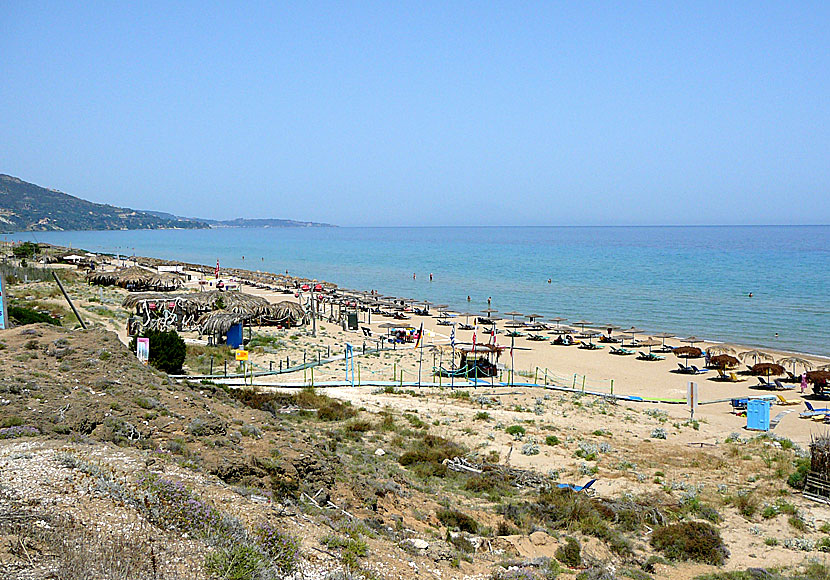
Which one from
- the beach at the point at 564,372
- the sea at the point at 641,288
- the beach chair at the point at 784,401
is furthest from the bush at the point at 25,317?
the beach chair at the point at 784,401

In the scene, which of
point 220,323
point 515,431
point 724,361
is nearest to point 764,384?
point 724,361

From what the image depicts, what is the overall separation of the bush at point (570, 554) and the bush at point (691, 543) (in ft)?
4.77

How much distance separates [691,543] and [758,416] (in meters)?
9.71

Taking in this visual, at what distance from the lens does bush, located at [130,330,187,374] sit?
1764 centimetres

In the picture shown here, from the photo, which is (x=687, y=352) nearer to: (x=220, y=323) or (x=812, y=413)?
(x=812, y=413)

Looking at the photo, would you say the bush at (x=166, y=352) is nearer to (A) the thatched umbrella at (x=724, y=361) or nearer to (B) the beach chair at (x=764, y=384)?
(A) the thatched umbrella at (x=724, y=361)

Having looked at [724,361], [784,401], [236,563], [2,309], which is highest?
[2,309]

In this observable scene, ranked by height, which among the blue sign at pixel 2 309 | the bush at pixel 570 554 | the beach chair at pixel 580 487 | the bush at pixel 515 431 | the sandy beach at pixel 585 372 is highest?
the blue sign at pixel 2 309

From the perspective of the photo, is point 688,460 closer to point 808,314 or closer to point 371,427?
point 371,427

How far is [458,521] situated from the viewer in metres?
8.98

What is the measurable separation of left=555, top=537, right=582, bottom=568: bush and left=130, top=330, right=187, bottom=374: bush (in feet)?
42.5

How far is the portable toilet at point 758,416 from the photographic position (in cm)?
1683

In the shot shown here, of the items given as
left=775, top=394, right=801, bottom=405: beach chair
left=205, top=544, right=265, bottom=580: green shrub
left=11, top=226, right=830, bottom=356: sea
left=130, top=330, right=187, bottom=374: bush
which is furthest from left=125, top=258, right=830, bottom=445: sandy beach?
left=205, top=544, right=265, bottom=580: green shrub

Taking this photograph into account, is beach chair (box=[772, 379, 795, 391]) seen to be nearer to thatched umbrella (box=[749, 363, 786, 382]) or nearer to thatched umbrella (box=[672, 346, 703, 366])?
thatched umbrella (box=[749, 363, 786, 382])
